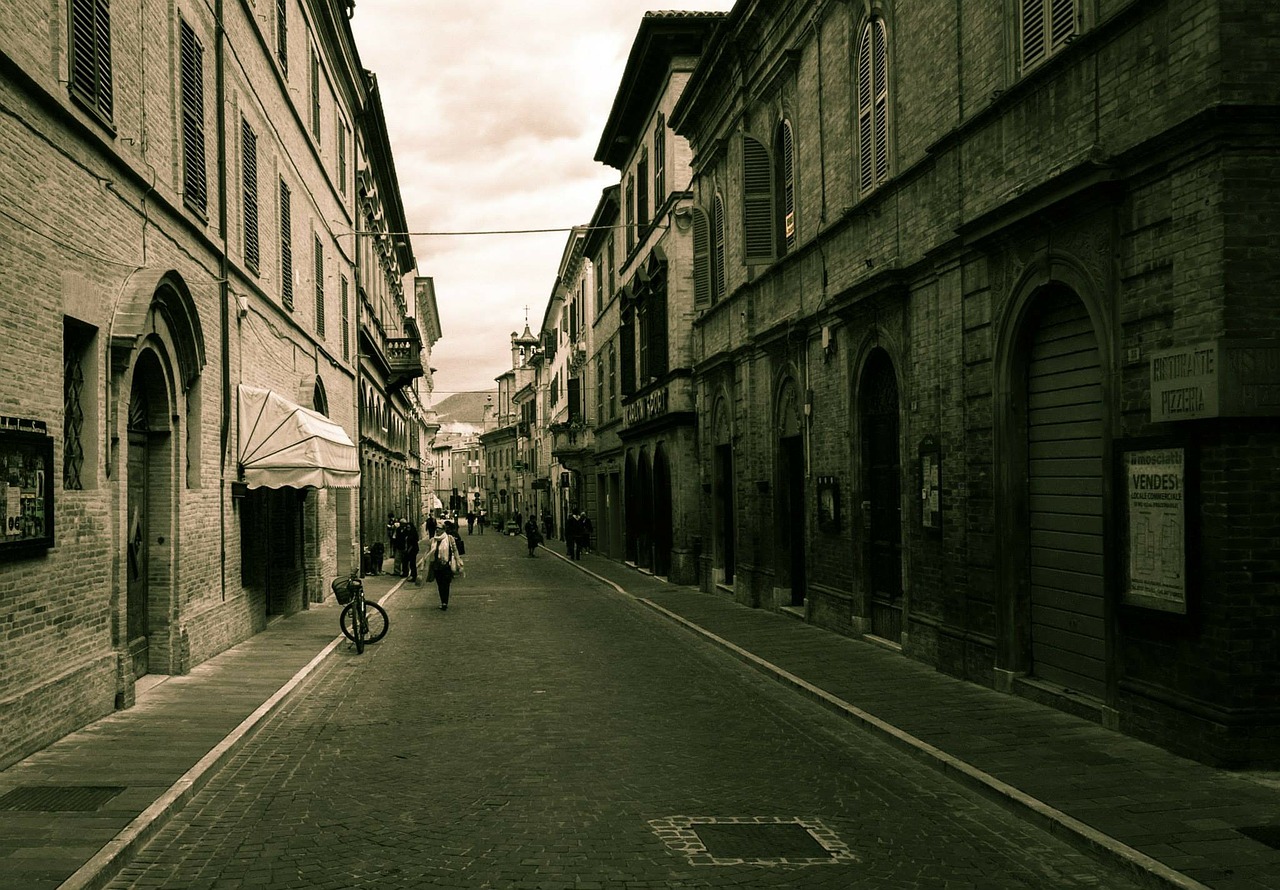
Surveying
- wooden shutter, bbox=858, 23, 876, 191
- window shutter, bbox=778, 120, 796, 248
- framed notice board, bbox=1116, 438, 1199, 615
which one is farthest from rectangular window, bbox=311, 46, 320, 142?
framed notice board, bbox=1116, 438, 1199, 615

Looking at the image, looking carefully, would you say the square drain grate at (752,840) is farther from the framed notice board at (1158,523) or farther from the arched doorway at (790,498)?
the arched doorway at (790,498)

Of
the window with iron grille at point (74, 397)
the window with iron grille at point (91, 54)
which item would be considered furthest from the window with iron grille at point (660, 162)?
the window with iron grille at point (74, 397)

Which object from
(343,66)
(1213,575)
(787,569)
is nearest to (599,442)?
(343,66)

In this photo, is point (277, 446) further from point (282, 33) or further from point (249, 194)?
point (282, 33)

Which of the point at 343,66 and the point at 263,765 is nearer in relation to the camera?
the point at 263,765

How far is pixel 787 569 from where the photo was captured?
19562 millimetres

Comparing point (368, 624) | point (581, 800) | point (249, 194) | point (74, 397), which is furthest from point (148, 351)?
point (581, 800)

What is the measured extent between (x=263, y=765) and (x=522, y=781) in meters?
2.21

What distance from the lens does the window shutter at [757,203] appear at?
766 inches

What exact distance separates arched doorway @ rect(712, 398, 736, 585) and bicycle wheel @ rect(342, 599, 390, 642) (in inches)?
321

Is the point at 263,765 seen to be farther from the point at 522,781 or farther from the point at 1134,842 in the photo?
the point at 1134,842

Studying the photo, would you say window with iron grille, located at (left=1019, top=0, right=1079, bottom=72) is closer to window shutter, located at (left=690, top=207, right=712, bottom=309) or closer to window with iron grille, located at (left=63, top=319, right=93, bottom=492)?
window with iron grille, located at (left=63, top=319, right=93, bottom=492)

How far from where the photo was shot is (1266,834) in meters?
6.33

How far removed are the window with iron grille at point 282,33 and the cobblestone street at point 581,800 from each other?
39.9 ft
